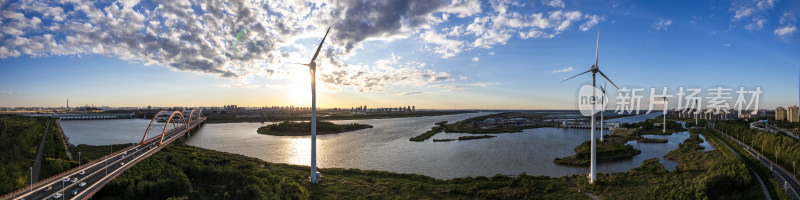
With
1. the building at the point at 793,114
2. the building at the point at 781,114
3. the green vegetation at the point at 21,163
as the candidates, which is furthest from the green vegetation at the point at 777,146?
the building at the point at 781,114

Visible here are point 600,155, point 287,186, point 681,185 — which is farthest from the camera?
point 600,155

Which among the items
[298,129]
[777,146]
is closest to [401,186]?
[777,146]

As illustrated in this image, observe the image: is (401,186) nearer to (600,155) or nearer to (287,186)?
(287,186)

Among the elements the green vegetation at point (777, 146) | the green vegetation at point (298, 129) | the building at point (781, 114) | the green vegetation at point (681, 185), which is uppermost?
the building at point (781, 114)

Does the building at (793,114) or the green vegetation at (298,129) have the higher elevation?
the building at (793,114)

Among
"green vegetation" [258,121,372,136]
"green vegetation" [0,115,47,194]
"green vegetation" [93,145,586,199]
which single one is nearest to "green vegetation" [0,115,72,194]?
"green vegetation" [0,115,47,194]

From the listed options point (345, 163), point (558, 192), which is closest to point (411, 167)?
point (345, 163)

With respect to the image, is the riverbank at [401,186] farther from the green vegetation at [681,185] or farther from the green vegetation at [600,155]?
the green vegetation at [600,155]

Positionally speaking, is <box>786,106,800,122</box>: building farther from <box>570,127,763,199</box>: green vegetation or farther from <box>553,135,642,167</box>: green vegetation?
<box>570,127,763,199</box>: green vegetation

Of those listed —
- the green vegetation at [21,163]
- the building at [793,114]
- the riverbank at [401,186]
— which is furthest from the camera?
the building at [793,114]
